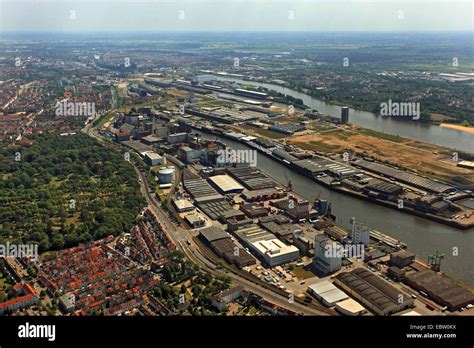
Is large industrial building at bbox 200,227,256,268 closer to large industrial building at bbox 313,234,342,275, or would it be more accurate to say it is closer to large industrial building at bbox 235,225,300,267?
large industrial building at bbox 235,225,300,267

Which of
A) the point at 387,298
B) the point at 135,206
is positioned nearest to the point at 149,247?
the point at 135,206

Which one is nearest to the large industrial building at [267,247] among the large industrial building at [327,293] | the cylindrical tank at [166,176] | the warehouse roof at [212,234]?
the warehouse roof at [212,234]

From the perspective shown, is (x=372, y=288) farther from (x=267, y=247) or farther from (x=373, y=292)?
(x=267, y=247)

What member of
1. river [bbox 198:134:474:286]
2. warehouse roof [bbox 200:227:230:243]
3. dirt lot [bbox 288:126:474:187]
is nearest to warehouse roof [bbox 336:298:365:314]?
river [bbox 198:134:474:286]

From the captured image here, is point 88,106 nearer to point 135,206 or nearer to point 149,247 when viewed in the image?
point 135,206

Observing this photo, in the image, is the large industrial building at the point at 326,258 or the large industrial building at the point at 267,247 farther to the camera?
the large industrial building at the point at 267,247

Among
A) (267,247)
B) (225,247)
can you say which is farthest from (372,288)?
(225,247)

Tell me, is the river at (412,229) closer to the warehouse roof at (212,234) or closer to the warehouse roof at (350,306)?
the warehouse roof at (350,306)
